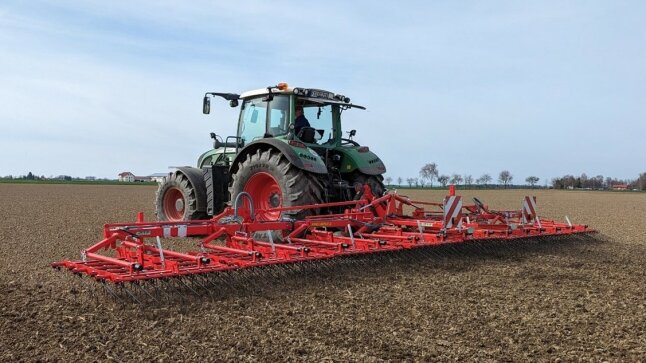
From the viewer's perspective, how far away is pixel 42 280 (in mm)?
5008

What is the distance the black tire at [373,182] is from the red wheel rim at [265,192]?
4.21 feet

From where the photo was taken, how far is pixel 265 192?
7445mm

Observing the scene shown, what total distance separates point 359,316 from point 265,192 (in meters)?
3.81

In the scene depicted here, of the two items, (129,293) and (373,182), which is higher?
(373,182)

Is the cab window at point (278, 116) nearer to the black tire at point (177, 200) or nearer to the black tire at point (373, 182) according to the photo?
the black tire at point (373, 182)

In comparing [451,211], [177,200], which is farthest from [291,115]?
[177,200]

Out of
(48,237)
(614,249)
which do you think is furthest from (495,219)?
(48,237)

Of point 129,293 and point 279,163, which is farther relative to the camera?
point 279,163

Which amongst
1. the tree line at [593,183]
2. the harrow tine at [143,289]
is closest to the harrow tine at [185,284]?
the harrow tine at [143,289]

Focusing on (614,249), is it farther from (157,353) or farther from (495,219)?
(157,353)

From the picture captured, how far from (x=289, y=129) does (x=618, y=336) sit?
489 cm

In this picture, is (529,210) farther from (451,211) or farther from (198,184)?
(198,184)

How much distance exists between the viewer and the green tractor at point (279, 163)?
678 cm

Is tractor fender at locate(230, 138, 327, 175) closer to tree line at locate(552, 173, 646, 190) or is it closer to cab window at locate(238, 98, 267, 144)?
cab window at locate(238, 98, 267, 144)
